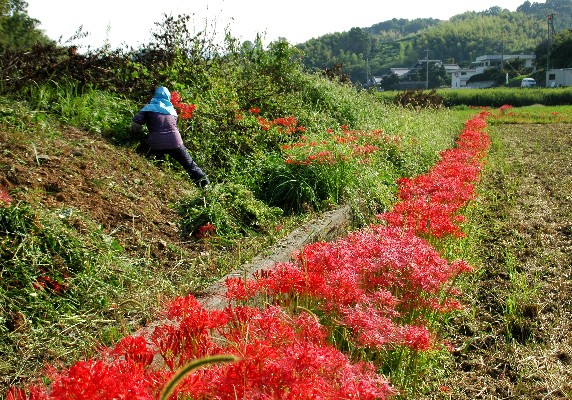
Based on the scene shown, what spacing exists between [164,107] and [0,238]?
3296 millimetres

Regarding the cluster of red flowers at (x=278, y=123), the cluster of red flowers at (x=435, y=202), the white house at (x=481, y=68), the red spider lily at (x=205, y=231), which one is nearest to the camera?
the cluster of red flowers at (x=435, y=202)

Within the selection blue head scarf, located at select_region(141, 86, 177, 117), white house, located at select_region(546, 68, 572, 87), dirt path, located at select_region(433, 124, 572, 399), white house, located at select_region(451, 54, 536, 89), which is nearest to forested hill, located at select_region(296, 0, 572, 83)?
white house, located at select_region(451, 54, 536, 89)

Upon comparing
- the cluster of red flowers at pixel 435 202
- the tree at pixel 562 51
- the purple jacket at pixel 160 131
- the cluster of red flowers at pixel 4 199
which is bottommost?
the cluster of red flowers at pixel 435 202

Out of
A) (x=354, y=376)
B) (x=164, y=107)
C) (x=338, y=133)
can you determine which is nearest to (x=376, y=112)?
(x=338, y=133)

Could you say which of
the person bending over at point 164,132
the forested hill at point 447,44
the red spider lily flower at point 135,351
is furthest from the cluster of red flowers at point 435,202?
the forested hill at point 447,44

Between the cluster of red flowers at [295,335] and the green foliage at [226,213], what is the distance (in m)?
1.90

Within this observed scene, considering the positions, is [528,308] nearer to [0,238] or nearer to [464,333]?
→ [464,333]

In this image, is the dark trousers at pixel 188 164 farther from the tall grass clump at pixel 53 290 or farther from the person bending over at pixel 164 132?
the tall grass clump at pixel 53 290

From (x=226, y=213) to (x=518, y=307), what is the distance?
2794mm

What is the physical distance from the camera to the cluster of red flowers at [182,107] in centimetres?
657

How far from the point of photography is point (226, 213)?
16.9 ft

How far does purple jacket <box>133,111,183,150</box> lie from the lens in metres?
6.06

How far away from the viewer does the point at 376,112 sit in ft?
41.5

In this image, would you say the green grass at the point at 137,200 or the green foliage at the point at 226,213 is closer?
the green grass at the point at 137,200
